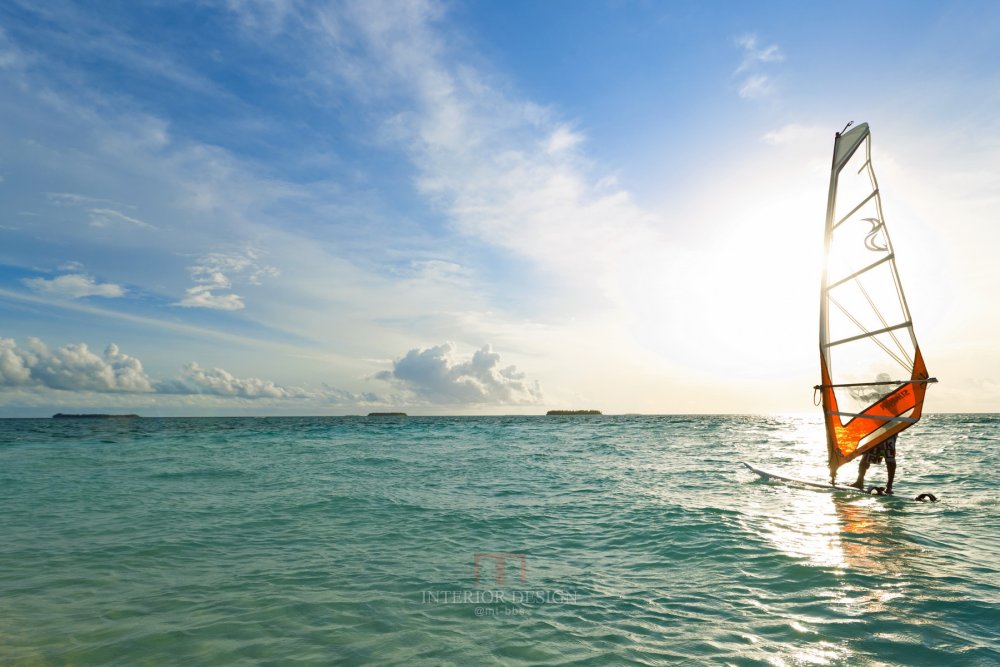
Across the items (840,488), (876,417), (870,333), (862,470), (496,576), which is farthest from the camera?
(840,488)

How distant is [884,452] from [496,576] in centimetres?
1549

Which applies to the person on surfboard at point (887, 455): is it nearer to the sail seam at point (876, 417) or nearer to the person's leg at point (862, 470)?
the person's leg at point (862, 470)

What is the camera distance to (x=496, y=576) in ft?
29.5

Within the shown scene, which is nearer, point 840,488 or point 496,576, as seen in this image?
point 496,576

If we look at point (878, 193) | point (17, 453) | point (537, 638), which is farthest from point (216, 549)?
point (17, 453)

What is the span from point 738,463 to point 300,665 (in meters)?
27.2

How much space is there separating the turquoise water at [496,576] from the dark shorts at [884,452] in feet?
5.76

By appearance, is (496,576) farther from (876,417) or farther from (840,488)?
(840,488)

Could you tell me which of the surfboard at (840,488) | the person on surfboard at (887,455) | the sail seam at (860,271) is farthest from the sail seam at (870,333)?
the surfboard at (840,488)

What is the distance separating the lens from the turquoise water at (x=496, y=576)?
6.18m

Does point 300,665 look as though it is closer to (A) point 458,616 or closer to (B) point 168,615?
(A) point 458,616

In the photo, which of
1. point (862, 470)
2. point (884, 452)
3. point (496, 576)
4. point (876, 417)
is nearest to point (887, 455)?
point (884, 452)

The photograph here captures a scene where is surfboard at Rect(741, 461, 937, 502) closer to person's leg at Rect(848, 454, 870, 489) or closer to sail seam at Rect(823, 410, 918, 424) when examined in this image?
person's leg at Rect(848, 454, 870, 489)

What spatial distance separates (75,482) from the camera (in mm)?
20562
